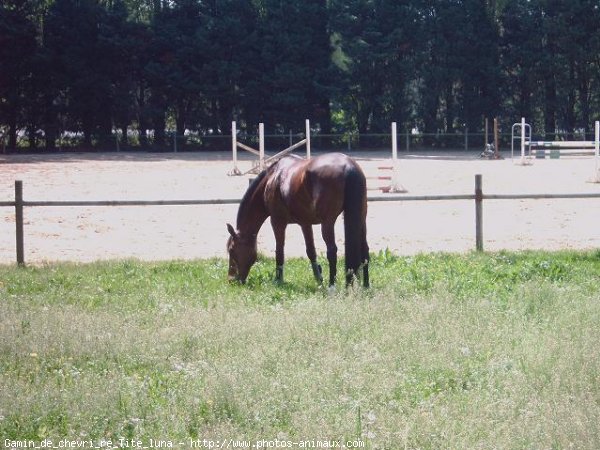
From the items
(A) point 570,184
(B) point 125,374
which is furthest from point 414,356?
(A) point 570,184

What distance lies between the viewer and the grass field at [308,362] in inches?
175

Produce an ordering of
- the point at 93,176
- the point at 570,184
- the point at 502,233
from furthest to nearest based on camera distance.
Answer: the point at 93,176 → the point at 570,184 → the point at 502,233

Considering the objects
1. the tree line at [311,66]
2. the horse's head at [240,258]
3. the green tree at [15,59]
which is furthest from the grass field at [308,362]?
the tree line at [311,66]

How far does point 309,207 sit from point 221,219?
648cm

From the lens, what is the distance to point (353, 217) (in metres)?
8.04

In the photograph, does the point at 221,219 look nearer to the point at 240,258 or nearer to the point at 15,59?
the point at 240,258

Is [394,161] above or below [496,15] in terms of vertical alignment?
below

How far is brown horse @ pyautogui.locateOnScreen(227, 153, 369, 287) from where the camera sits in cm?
805

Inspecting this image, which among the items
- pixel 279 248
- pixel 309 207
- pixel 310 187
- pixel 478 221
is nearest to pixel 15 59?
pixel 478 221

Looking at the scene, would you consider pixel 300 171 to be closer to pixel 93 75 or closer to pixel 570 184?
pixel 570 184

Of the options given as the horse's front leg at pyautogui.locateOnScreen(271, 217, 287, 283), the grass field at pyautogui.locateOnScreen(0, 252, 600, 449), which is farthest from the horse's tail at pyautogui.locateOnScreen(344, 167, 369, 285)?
the horse's front leg at pyautogui.locateOnScreen(271, 217, 287, 283)

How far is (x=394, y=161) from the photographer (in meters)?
19.9

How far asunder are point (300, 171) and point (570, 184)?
14276 mm

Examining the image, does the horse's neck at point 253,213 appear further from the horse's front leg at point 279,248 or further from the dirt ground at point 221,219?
the dirt ground at point 221,219
